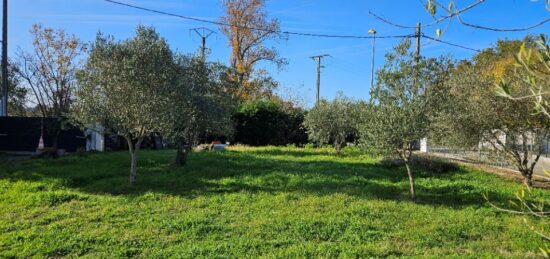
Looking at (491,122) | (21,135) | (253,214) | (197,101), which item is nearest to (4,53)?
(21,135)

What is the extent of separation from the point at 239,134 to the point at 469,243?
2131 centimetres

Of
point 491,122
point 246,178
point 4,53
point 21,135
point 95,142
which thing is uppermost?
point 4,53

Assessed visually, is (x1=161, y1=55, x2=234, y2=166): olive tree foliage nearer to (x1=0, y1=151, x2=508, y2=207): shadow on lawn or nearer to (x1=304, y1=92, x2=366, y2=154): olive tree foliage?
(x1=0, y1=151, x2=508, y2=207): shadow on lawn

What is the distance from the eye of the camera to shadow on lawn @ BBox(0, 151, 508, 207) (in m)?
10.2

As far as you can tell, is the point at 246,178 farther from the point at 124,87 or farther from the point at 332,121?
the point at 332,121

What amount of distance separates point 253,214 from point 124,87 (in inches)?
173

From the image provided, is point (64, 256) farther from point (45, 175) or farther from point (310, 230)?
point (45, 175)

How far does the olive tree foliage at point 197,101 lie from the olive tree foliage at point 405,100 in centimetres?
495

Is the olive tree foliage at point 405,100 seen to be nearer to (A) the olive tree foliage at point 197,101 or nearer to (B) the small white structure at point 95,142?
(A) the olive tree foliage at point 197,101

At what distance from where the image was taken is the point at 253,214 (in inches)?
320

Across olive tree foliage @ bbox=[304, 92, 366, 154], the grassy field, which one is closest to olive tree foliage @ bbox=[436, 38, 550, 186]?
the grassy field

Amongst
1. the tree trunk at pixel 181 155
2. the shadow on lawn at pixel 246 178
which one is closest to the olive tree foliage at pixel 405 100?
the shadow on lawn at pixel 246 178

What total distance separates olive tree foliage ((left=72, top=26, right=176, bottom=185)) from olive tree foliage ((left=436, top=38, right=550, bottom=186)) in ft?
22.0

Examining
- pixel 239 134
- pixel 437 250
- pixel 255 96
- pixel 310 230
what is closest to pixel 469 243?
pixel 437 250
